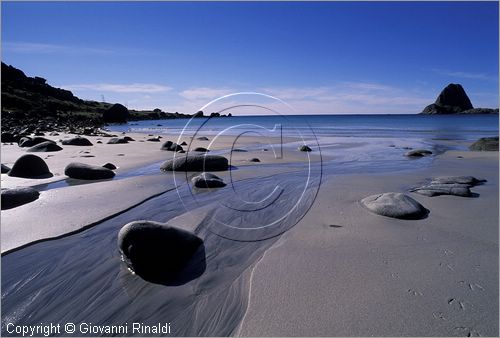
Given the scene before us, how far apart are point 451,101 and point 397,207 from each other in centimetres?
13679

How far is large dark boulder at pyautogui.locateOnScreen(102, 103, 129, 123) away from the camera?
6438 cm

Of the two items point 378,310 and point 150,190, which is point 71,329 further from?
point 150,190

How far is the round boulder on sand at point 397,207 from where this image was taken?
4969mm

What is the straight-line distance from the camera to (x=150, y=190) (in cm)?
718

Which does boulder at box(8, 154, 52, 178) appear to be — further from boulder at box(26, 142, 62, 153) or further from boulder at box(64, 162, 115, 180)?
boulder at box(26, 142, 62, 153)

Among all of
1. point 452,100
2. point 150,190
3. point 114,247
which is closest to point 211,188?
point 150,190

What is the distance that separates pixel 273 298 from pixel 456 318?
1573 millimetres

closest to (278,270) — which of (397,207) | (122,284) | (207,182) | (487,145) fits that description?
(122,284)

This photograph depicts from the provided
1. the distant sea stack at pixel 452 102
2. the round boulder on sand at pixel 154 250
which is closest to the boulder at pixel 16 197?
the round boulder on sand at pixel 154 250

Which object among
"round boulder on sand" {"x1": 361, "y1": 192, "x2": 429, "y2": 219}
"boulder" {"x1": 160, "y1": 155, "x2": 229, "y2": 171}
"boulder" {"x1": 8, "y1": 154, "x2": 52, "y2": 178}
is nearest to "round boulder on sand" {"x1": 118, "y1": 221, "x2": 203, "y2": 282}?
"round boulder on sand" {"x1": 361, "y1": 192, "x2": 429, "y2": 219}

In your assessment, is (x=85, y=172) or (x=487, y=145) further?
(x=487, y=145)

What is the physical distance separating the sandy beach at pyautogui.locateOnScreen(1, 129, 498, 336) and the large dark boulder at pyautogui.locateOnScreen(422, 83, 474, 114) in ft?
429

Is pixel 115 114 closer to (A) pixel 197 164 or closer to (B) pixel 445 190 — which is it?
(A) pixel 197 164

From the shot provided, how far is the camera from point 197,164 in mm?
10156
